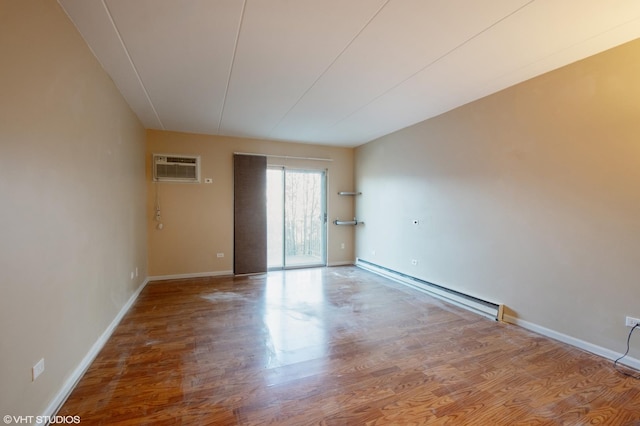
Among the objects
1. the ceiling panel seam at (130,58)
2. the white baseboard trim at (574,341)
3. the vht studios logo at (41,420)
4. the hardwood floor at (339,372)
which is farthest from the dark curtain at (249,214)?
the white baseboard trim at (574,341)

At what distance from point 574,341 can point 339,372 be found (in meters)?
2.34

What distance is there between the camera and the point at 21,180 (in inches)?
58.5

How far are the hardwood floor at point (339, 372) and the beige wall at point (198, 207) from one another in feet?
5.15

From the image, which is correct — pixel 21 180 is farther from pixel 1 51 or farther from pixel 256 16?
pixel 256 16

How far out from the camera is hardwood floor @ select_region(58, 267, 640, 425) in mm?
1789

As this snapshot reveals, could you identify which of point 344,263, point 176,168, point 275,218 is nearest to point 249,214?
point 275,218

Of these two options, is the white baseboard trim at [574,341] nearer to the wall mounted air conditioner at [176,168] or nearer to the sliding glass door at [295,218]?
the sliding glass door at [295,218]

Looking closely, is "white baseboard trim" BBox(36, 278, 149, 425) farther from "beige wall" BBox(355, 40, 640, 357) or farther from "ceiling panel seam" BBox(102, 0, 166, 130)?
"beige wall" BBox(355, 40, 640, 357)

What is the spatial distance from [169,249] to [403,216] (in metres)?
4.26

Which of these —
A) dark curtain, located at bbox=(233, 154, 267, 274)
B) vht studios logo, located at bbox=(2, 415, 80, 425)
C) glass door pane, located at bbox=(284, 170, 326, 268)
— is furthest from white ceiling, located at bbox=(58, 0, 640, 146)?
vht studios logo, located at bbox=(2, 415, 80, 425)

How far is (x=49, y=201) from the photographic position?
1764mm

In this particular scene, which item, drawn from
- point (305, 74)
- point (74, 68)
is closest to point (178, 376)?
point (74, 68)

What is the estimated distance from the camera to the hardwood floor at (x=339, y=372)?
1789 mm

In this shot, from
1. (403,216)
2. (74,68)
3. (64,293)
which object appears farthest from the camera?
(403,216)
